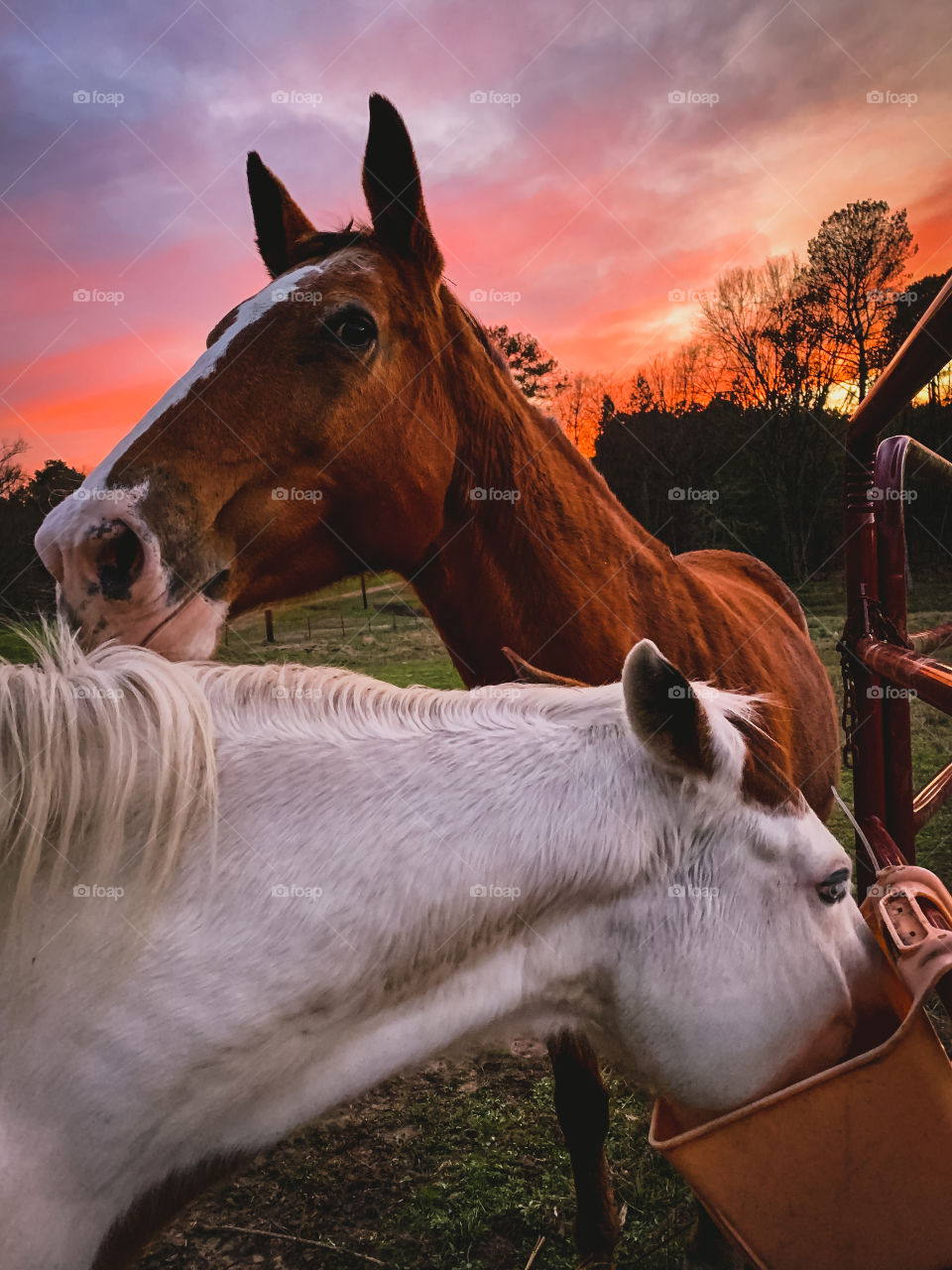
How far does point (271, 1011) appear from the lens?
0.99 meters

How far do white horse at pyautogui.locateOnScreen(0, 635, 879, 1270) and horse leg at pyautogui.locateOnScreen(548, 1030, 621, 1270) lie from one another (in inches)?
42.5

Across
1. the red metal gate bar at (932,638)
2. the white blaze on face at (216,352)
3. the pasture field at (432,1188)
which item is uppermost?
the white blaze on face at (216,352)

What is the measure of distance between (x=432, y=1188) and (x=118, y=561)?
8.10 ft

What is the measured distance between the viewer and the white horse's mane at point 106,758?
97cm

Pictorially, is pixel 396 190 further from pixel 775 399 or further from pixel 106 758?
pixel 775 399

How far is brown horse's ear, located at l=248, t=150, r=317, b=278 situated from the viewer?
237cm

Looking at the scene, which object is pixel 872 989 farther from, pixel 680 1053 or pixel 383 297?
pixel 383 297

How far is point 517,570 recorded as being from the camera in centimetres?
222

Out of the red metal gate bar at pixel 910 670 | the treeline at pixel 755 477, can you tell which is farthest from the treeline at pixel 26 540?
the treeline at pixel 755 477

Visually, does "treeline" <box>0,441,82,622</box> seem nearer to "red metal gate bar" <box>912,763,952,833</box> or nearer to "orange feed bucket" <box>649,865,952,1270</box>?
"orange feed bucket" <box>649,865,952,1270</box>

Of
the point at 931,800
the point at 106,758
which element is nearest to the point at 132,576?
the point at 106,758

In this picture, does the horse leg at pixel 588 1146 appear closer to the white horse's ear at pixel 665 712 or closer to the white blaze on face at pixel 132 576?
the white horse's ear at pixel 665 712

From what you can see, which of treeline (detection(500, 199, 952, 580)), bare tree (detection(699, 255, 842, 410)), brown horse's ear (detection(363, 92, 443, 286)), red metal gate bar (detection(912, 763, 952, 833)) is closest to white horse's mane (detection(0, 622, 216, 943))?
brown horse's ear (detection(363, 92, 443, 286))

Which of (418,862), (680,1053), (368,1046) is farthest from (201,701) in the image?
(680,1053)
